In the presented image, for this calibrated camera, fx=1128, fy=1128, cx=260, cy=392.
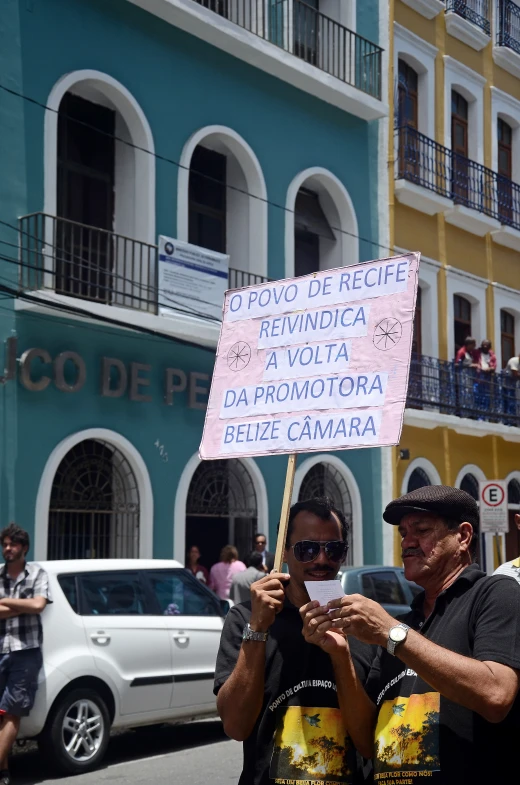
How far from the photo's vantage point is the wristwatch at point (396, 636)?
297cm

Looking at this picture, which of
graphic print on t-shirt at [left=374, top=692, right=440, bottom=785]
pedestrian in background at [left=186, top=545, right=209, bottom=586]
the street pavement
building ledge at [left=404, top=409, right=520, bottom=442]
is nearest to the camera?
graphic print on t-shirt at [left=374, top=692, right=440, bottom=785]

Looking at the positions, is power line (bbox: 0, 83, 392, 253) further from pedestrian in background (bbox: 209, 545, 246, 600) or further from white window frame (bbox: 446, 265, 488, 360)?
pedestrian in background (bbox: 209, 545, 246, 600)

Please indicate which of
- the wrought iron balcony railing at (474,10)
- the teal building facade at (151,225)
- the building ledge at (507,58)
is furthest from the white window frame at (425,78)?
the building ledge at (507,58)

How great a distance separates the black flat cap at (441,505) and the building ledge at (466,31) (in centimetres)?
2028

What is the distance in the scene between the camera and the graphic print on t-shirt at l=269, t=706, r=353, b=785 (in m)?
3.35

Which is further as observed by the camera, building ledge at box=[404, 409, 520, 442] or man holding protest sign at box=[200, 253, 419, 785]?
building ledge at box=[404, 409, 520, 442]

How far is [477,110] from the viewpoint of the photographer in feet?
76.5

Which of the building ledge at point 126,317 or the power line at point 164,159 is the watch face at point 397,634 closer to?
the building ledge at point 126,317

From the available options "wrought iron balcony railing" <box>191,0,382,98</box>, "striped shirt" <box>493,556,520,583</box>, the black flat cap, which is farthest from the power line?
the black flat cap

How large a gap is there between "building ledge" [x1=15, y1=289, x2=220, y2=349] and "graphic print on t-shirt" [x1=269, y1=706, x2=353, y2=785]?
10.1 metres

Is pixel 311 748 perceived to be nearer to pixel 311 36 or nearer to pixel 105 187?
pixel 105 187

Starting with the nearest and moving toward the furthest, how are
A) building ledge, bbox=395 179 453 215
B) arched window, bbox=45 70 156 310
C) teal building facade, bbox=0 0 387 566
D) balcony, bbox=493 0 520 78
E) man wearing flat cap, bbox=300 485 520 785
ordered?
man wearing flat cap, bbox=300 485 520 785, teal building facade, bbox=0 0 387 566, arched window, bbox=45 70 156 310, building ledge, bbox=395 179 453 215, balcony, bbox=493 0 520 78

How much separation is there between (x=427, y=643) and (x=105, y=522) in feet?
39.2

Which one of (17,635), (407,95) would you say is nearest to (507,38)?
(407,95)
